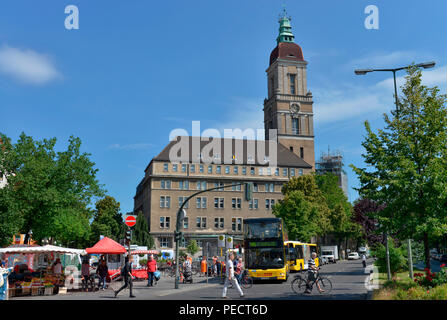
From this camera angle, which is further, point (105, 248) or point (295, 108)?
point (295, 108)

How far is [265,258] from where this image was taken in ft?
101

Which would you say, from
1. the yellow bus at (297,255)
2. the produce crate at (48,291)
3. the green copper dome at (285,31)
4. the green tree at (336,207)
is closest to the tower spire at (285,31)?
the green copper dome at (285,31)

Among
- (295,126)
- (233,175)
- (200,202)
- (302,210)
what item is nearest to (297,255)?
(302,210)

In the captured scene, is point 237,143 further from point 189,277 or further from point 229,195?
point 189,277

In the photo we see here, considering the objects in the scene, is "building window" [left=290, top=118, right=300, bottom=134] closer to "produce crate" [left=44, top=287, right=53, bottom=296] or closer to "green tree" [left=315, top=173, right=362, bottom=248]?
"green tree" [left=315, top=173, right=362, bottom=248]

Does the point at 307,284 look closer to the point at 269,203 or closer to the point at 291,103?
the point at 269,203

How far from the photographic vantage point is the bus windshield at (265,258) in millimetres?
30328

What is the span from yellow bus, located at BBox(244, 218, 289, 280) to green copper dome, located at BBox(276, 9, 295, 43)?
85.8m

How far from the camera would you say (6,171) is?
38844mm

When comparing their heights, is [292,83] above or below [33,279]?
above

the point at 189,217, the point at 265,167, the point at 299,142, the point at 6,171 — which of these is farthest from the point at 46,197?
the point at 299,142

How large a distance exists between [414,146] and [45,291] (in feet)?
63.7

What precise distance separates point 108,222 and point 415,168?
6884 cm
